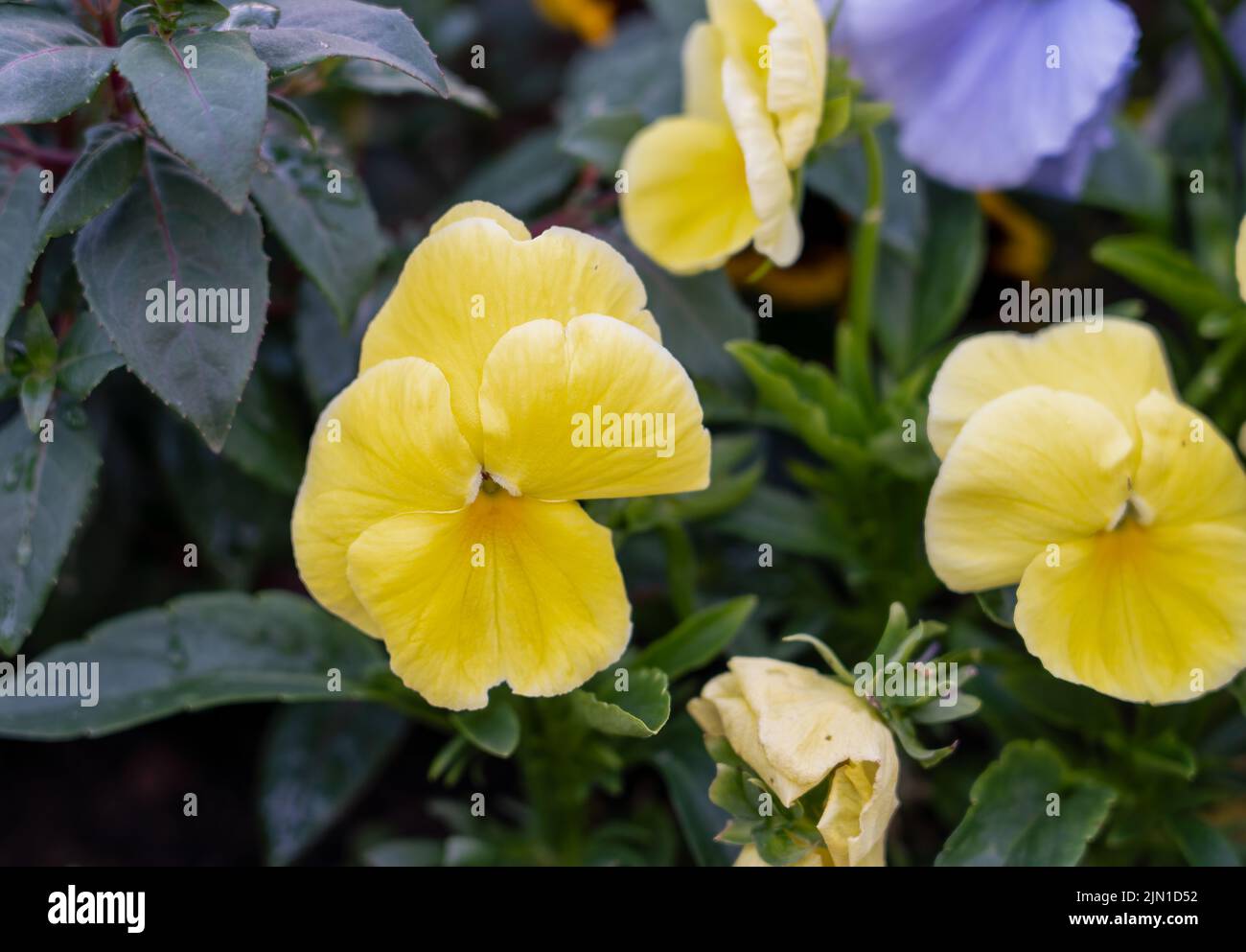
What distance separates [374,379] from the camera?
29.8 inches

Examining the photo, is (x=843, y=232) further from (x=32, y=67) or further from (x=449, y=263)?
(x=32, y=67)

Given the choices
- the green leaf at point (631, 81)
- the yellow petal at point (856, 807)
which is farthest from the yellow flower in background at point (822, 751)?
the green leaf at point (631, 81)

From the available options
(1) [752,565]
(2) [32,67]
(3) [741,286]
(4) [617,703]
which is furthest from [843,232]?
(2) [32,67]

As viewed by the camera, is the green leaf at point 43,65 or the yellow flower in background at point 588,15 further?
the yellow flower in background at point 588,15

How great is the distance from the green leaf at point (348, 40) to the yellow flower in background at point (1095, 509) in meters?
0.40

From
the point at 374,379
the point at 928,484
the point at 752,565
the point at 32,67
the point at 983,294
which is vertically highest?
the point at 32,67

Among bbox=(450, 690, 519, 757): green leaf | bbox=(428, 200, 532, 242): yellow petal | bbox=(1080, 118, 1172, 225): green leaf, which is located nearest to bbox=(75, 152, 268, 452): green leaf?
bbox=(428, 200, 532, 242): yellow petal

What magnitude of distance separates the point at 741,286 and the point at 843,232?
0.18m

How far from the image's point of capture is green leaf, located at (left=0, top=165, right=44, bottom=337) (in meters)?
0.81

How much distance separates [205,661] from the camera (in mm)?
985

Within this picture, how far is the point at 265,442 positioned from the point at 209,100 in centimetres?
41

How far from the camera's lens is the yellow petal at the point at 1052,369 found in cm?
82

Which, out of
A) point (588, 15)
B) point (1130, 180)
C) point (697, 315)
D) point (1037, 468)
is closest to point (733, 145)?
point (697, 315)

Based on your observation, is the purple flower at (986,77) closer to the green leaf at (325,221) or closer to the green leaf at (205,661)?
the green leaf at (325,221)
